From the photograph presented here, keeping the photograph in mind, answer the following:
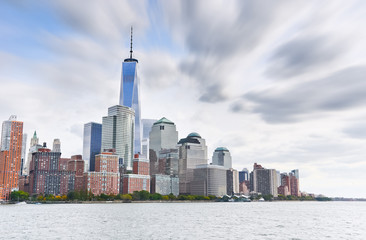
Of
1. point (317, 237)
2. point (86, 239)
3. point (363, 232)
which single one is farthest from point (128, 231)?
point (363, 232)

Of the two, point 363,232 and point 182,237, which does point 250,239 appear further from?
point 363,232

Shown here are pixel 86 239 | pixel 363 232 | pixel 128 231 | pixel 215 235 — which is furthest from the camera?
pixel 363 232

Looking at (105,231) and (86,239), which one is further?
(105,231)

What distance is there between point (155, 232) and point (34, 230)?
25.8m

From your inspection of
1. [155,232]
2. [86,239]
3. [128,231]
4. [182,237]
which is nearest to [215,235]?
[182,237]

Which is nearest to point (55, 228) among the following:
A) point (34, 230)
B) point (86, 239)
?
point (34, 230)

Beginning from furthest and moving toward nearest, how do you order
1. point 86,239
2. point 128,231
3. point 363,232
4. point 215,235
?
point 363,232 < point 128,231 < point 215,235 < point 86,239

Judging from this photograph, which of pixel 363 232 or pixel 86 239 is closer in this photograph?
pixel 86 239

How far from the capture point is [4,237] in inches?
2886

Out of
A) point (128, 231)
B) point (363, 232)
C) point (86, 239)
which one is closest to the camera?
point (86, 239)

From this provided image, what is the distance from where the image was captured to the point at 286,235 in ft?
260

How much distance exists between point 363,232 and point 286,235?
2180cm

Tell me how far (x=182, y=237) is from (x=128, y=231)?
1406 cm

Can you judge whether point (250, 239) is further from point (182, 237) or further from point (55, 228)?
point (55, 228)
